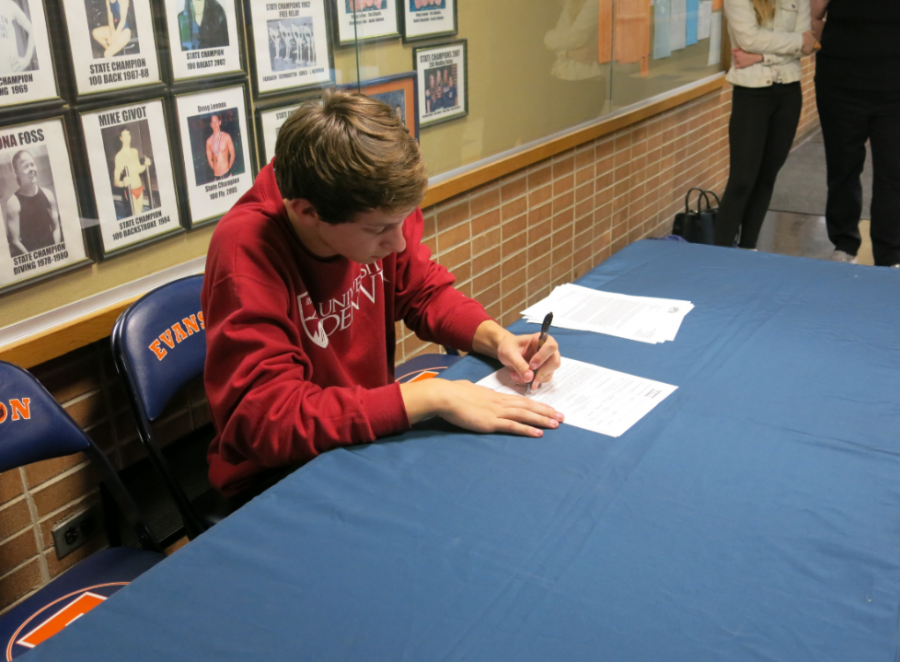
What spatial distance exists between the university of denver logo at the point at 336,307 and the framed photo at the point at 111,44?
2.05 feet

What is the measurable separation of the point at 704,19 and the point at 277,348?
4.04 m

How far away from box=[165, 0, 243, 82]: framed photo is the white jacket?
2323 millimetres

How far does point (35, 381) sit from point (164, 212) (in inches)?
20.3

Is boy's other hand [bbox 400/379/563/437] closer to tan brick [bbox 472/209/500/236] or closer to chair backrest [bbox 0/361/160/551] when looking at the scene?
chair backrest [bbox 0/361/160/551]

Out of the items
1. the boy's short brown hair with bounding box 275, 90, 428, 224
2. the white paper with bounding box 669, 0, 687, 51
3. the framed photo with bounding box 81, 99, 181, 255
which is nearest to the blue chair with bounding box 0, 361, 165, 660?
the framed photo with bounding box 81, 99, 181, 255

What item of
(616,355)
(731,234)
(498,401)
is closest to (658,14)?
(731,234)

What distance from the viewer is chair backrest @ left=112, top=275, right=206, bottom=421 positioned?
1.38 meters

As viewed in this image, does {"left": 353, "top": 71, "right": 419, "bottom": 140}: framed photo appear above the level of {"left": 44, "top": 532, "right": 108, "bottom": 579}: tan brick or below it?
above

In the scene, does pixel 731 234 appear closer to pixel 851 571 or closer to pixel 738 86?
pixel 738 86

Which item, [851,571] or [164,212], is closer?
[851,571]

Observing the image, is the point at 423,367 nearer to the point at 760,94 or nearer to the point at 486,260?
the point at 486,260

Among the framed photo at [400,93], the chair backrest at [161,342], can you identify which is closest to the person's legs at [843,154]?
the framed photo at [400,93]

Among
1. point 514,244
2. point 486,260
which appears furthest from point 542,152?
point 486,260

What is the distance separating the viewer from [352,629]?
2.48 feet
